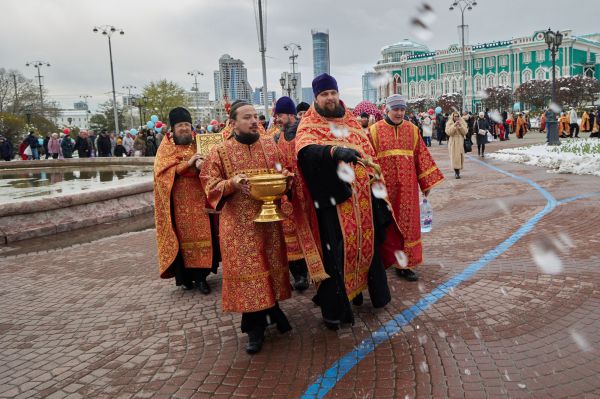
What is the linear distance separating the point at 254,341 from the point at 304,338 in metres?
0.42

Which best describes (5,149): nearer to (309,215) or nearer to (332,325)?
(309,215)

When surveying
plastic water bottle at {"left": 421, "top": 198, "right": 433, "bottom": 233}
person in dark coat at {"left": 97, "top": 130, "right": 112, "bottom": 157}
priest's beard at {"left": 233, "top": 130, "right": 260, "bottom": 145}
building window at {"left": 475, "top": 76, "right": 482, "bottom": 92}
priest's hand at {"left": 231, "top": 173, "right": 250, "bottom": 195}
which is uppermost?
building window at {"left": 475, "top": 76, "right": 482, "bottom": 92}

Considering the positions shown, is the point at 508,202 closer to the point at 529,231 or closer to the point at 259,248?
the point at 529,231

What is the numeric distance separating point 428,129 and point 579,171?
42.0ft

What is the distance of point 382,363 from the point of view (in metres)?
3.49

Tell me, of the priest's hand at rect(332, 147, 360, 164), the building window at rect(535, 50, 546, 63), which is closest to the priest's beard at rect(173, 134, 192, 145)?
the priest's hand at rect(332, 147, 360, 164)

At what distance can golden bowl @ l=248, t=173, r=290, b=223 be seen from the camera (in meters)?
3.43

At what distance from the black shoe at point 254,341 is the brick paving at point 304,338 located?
2.8 inches

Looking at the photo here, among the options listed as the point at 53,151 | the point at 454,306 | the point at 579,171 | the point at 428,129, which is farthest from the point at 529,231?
the point at 53,151

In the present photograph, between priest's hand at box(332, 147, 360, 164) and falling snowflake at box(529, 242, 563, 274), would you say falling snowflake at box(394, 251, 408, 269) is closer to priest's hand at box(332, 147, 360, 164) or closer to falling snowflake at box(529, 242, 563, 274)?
falling snowflake at box(529, 242, 563, 274)

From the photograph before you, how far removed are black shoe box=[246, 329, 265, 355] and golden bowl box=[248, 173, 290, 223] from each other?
2.96 ft

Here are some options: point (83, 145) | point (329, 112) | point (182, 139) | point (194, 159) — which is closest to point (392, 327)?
point (329, 112)

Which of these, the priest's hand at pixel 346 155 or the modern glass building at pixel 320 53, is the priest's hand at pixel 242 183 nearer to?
the priest's hand at pixel 346 155

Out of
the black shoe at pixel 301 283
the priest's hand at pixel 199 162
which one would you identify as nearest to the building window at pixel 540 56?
the black shoe at pixel 301 283
